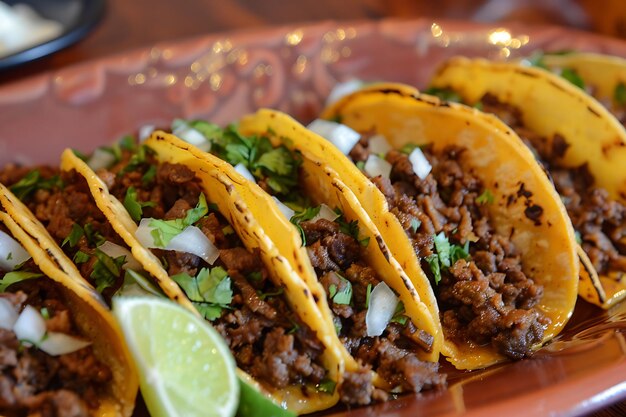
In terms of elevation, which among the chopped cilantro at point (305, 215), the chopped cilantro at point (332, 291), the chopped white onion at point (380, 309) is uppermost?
the chopped cilantro at point (305, 215)

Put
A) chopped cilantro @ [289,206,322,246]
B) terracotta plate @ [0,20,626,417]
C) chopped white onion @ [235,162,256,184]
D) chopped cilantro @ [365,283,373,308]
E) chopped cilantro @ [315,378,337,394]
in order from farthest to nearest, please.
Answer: terracotta plate @ [0,20,626,417]
chopped white onion @ [235,162,256,184]
chopped cilantro @ [289,206,322,246]
chopped cilantro @ [365,283,373,308]
chopped cilantro @ [315,378,337,394]

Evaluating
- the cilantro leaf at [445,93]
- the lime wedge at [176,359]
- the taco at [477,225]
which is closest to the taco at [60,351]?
the lime wedge at [176,359]

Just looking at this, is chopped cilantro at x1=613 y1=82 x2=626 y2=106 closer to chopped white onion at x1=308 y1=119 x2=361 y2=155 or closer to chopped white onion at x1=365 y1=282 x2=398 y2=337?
chopped white onion at x1=308 y1=119 x2=361 y2=155

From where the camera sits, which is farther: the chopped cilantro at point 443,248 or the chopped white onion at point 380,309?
the chopped cilantro at point 443,248

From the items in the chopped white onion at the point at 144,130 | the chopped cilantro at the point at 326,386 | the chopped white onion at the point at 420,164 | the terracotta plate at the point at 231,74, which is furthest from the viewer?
the terracotta plate at the point at 231,74

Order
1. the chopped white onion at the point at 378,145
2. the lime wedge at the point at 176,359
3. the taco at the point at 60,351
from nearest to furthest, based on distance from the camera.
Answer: the lime wedge at the point at 176,359, the taco at the point at 60,351, the chopped white onion at the point at 378,145

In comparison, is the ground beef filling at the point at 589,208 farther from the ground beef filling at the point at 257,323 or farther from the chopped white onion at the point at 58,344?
the chopped white onion at the point at 58,344

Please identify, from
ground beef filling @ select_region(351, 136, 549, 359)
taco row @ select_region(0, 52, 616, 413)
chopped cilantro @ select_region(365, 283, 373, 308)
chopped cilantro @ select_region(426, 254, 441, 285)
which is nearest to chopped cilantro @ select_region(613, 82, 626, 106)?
taco row @ select_region(0, 52, 616, 413)

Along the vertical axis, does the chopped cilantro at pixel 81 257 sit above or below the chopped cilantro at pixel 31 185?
below
